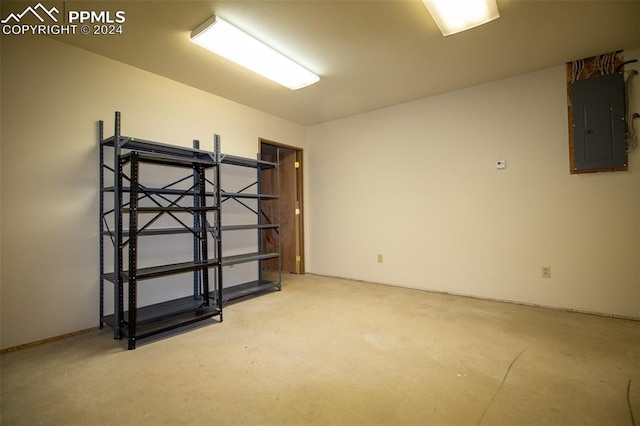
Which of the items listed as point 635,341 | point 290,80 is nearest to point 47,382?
point 290,80

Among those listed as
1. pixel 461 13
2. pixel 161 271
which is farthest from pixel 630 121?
pixel 161 271

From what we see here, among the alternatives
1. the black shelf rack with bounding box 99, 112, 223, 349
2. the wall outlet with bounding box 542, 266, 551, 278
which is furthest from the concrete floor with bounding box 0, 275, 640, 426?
the wall outlet with bounding box 542, 266, 551, 278

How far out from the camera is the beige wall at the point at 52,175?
2.26 m

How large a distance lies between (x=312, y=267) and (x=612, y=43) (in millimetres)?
4402

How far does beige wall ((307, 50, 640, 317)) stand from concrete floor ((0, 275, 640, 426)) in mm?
540

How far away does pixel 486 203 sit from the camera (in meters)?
3.46

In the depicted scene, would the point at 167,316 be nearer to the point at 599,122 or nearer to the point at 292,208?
the point at 292,208

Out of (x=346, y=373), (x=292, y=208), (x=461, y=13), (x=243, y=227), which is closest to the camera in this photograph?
(x=346, y=373)

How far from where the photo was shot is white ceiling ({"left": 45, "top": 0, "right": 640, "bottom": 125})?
2.14 m

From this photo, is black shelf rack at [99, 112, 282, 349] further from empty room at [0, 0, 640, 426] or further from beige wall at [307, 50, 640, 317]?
beige wall at [307, 50, 640, 317]

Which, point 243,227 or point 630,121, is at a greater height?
point 630,121

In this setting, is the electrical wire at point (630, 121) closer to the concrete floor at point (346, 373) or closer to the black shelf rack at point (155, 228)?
the concrete floor at point (346, 373)

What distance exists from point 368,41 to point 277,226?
239 centimetres

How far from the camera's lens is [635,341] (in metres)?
2.28
